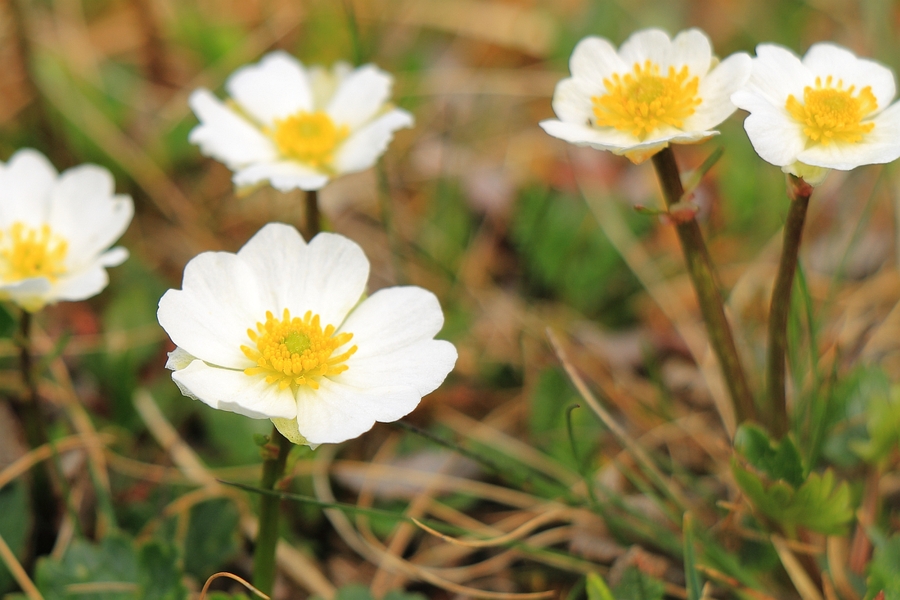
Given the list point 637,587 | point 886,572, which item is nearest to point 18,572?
point 637,587

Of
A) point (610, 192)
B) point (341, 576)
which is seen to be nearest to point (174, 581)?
point (341, 576)

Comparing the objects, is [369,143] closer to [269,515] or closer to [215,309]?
Result: [215,309]

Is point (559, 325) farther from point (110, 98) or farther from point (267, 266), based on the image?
point (110, 98)

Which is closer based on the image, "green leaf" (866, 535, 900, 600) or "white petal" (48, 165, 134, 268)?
"green leaf" (866, 535, 900, 600)

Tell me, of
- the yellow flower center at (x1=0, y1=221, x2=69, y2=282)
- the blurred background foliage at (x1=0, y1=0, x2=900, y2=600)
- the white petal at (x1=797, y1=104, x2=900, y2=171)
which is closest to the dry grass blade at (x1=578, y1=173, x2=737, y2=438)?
the blurred background foliage at (x1=0, y1=0, x2=900, y2=600)

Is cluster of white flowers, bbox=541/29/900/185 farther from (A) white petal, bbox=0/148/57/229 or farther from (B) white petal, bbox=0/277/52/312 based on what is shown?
(A) white petal, bbox=0/148/57/229
